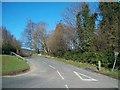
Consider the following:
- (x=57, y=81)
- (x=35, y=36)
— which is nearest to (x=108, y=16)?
(x=57, y=81)

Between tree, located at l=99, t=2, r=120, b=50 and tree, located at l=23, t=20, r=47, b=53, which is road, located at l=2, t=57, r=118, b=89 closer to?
tree, located at l=99, t=2, r=120, b=50

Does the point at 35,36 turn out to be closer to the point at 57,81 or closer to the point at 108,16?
the point at 108,16

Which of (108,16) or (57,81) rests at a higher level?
(108,16)

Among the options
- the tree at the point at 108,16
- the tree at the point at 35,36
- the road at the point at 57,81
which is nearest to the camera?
the road at the point at 57,81

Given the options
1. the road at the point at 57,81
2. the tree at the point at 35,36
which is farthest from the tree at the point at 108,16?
the tree at the point at 35,36

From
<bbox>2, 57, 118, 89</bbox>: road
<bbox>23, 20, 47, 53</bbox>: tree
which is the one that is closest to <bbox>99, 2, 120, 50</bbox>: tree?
<bbox>2, 57, 118, 89</bbox>: road

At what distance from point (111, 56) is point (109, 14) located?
1175 cm

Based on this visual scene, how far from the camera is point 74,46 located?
63625 mm

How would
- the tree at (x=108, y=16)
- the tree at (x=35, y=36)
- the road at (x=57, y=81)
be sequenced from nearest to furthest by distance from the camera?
the road at (x=57, y=81) < the tree at (x=108, y=16) < the tree at (x=35, y=36)

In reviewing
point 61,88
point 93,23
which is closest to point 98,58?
point 93,23

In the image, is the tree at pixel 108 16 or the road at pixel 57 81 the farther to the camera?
the tree at pixel 108 16

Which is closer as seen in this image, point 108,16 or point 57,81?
point 57,81

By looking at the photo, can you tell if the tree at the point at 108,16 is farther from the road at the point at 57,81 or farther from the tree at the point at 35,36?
the tree at the point at 35,36

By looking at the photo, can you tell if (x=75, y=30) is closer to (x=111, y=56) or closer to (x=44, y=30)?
(x=111, y=56)
